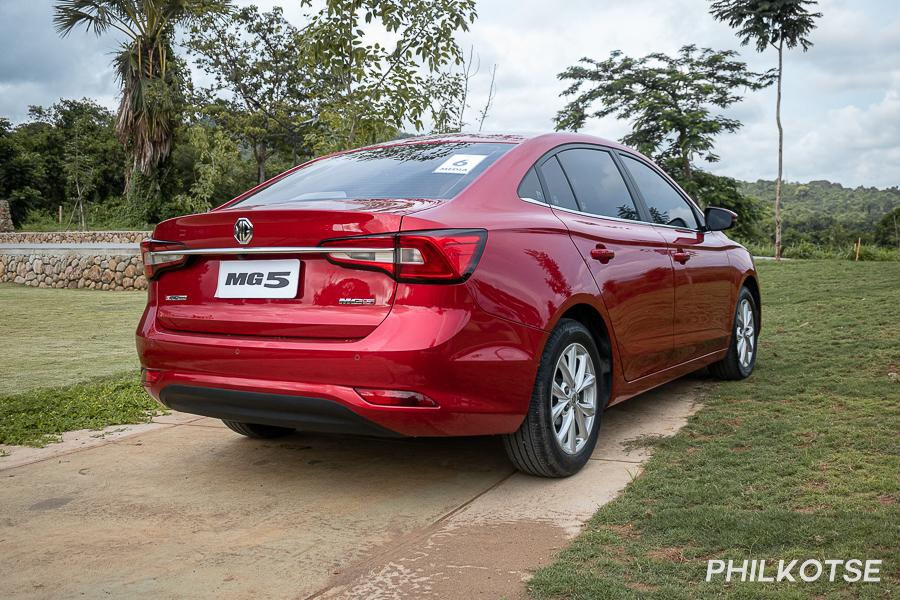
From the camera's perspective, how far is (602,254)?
13.0 feet

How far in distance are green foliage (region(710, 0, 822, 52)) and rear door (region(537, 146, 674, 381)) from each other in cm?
2561

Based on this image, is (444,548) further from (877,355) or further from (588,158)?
(877,355)

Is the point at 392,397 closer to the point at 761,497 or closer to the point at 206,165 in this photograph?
the point at 761,497

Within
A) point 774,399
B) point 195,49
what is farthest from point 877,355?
point 195,49

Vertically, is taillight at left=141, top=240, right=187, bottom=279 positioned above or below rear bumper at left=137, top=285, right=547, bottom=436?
above

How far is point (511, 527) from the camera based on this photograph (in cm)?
315

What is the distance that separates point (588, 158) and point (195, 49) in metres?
33.2

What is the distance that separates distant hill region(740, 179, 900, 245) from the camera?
33812 millimetres

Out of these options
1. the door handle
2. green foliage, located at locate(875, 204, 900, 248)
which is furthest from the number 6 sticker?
green foliage, located at locate(875, 204, 900, 248)

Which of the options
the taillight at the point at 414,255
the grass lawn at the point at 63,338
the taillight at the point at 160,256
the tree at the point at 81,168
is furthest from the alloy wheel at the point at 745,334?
the tree at the point at 81,168

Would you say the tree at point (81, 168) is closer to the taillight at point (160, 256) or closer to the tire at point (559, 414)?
the taillight at point (160, 256)

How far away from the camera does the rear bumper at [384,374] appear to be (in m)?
3.08

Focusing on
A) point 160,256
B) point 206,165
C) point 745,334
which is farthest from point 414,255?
point 206,165

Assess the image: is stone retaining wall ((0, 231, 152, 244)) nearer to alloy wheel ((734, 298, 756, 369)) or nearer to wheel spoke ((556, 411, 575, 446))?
alloy wheel ((734, 298, 756, 369))
